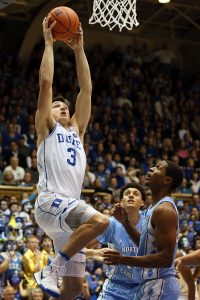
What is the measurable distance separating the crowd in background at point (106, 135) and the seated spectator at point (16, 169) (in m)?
0.02

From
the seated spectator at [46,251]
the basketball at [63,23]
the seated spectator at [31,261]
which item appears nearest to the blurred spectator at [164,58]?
the seated spectator at [46,251]

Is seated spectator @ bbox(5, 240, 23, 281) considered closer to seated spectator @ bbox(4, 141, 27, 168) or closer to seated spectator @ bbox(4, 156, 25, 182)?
seated spectator @ bbox(4, 156, 25, 182)

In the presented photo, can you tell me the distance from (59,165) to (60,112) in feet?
2.20

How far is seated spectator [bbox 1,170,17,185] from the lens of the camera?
49.8ft

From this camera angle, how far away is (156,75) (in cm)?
2339

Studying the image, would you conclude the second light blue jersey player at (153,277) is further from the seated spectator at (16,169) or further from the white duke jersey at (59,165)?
the seated spectator at (16,169)

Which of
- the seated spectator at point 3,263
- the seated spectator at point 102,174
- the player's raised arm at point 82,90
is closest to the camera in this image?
the player's raised arm at point 82,90

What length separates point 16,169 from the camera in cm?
1553

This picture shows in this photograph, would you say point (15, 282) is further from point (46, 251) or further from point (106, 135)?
point (106, 135)

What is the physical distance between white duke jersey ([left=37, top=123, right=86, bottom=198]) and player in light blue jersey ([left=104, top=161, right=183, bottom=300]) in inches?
30.9

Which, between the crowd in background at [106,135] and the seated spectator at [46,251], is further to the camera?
the crowd in background at [106,135]

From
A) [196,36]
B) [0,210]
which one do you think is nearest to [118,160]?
[0,210]

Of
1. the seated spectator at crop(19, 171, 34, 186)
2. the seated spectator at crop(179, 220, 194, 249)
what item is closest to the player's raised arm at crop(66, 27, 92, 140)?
the seated spectator at crop(179, 220, 194, 249)

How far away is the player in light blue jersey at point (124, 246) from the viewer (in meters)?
7.57
